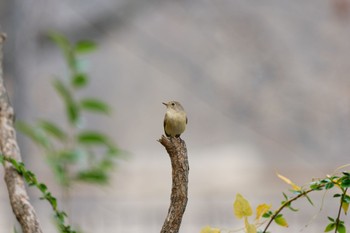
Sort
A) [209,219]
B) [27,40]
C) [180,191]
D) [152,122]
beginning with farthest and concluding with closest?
[152,122]
[209,219]
[27,40]
[180,191]

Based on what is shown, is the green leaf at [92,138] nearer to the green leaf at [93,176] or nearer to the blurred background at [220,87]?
the green leaf at [93,176]

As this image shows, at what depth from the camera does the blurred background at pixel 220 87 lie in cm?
530

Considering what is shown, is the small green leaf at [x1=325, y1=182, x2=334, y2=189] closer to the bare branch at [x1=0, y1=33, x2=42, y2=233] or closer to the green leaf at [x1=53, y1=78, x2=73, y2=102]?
the bare branch at [x1=0, y1=33, x2=42, y2=233]

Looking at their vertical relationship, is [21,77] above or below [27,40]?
below

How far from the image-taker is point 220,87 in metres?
6.97

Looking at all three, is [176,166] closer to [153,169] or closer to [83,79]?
[83,79]

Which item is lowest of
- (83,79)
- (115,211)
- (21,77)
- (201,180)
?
(83,79)

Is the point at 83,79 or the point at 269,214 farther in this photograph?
the point at 83,79

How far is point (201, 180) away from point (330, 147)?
8.85 feet

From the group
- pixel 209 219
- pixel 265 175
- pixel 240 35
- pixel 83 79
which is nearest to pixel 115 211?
pixel 209 219

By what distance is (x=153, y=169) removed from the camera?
1159 centimetres

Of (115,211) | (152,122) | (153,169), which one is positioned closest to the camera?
(115,211)

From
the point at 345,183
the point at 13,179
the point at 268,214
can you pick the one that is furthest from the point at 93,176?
the point at 345,183

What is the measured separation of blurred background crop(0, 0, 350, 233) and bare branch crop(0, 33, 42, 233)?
81.1 inches
